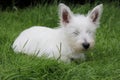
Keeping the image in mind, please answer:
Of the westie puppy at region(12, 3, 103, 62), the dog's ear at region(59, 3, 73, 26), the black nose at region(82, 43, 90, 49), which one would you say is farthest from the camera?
the dog's ear at region(59, 3, 73, 26)

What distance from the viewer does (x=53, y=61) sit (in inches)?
253

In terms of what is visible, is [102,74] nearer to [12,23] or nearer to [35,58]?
[35,58]

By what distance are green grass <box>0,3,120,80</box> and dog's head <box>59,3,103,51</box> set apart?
0.29 m

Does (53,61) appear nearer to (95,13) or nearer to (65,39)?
(65,39)

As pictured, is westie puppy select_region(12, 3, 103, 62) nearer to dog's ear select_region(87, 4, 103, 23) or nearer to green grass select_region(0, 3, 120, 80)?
dog's ear select_region(87, 4, 103, 23)

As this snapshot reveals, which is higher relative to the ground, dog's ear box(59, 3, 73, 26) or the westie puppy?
dog's ear box(59, 3, 73, 26)

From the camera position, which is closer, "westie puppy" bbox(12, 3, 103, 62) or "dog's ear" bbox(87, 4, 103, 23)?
"westie puppy" bbox(12, 3, 103, 62)

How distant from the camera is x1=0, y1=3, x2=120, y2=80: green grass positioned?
244 inches

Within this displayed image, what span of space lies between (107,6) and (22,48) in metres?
3.89

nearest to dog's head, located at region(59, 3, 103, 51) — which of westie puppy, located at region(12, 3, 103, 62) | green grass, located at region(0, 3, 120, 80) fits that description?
westie puppy, located at region(12, 3, 103, 62)

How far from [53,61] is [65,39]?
31.2 inches

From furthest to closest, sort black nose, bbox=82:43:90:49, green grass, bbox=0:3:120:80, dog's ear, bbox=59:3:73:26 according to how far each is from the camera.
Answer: dog's ear, bbox=59:3:73:26, black nose, bbox=82:43:90:49, green grass, bbox=0:3:120:80

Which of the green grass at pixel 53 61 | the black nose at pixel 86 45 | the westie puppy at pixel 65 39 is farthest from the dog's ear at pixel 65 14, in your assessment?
the green grass at pixel 53 61

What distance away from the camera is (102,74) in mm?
6480
